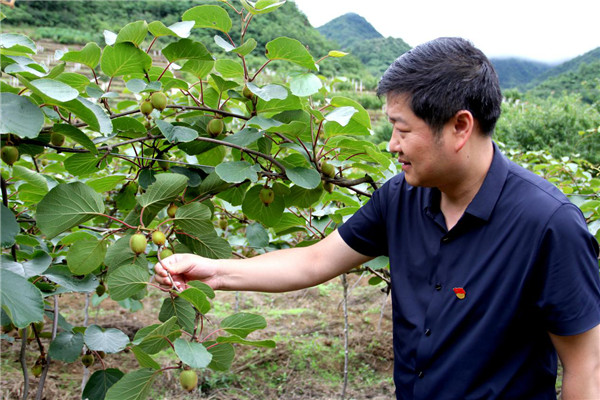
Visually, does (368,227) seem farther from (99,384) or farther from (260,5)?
(99,384)

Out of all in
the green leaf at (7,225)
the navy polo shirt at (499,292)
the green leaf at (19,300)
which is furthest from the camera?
the navy polo shirt at (499,292)

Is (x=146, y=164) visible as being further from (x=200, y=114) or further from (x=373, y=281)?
(x=373, y=281)

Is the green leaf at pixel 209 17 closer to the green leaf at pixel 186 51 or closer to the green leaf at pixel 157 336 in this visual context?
the green leaf at pixel 186 51

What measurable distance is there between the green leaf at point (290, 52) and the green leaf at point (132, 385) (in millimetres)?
784

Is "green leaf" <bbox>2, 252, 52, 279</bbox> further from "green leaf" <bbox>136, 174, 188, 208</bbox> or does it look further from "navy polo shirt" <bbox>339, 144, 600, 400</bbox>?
"navy polo shirt" <bbox>339, 144, 600, 400</bbox>

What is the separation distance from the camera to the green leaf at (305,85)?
46.1 inches

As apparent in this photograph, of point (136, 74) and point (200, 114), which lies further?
point (200, 114)

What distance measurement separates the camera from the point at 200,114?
141cm

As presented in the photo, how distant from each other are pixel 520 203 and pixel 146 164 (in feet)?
3.28

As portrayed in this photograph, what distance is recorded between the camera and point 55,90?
913 mm

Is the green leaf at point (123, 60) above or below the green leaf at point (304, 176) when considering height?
above

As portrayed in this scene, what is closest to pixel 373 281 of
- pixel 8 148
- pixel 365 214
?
pixel 365 214

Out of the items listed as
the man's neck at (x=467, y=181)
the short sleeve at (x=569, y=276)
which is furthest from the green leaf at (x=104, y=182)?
the short sleeve at (x=569, y=276)

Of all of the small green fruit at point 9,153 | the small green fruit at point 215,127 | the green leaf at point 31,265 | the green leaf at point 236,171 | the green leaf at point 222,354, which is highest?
the small green fruit at point 215,127
